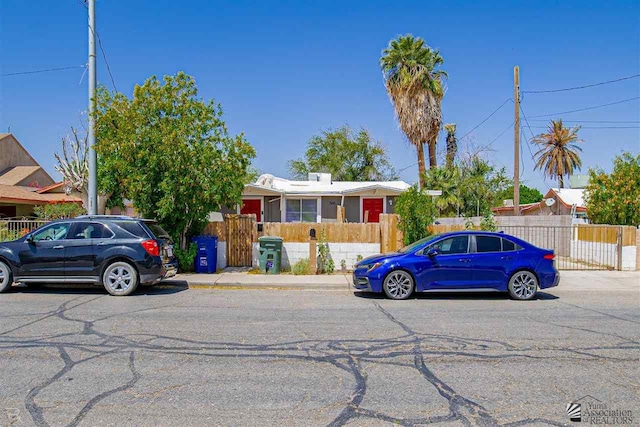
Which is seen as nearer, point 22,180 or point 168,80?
point 168,80

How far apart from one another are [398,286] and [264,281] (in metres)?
3.94

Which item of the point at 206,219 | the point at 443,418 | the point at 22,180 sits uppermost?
the point at 22,180

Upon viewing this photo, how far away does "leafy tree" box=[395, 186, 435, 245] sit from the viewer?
14.7 m

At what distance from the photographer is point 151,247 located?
11133 millimetres

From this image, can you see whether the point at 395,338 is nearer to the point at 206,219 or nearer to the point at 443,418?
the point at 443,418

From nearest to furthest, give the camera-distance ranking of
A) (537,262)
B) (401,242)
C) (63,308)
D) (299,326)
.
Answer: (299,326) → (63,308) → (537,262) → (401,242)

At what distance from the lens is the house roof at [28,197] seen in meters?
25.2

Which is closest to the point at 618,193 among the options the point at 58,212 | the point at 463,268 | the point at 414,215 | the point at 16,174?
the point at 414,215

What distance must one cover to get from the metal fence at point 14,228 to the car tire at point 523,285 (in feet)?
48.7

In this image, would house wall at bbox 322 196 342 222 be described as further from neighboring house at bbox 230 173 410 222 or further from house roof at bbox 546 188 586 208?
house roof at bbox 546 188 586 208

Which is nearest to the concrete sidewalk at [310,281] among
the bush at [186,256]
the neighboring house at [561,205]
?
the bush at [186,256]

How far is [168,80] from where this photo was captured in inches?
548

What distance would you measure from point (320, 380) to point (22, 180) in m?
36.5

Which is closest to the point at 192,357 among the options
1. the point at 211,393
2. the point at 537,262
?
the point at 211,393
